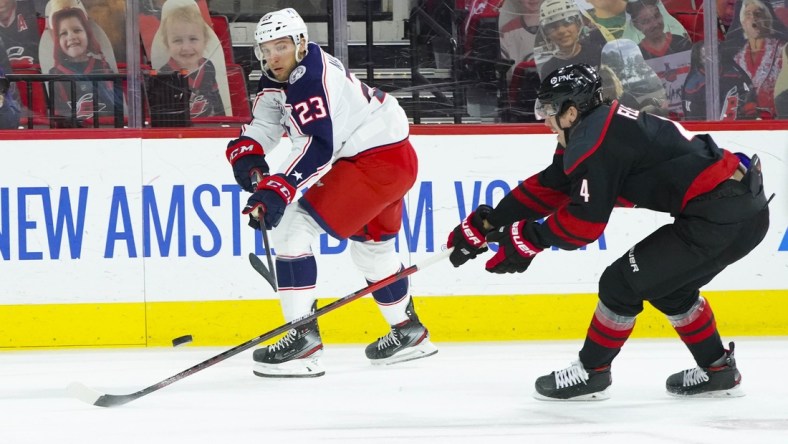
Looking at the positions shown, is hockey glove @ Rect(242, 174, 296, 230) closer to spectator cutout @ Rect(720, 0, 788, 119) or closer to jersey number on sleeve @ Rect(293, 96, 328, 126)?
jersey number on sleeve @ Rect(293, 96, 328, 126)

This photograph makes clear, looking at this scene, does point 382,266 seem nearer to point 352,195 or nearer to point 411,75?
point 352,195

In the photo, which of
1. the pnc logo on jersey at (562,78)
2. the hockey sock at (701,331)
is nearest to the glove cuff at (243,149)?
the pnc logo on jersey at (562,78)

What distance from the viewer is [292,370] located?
376cm

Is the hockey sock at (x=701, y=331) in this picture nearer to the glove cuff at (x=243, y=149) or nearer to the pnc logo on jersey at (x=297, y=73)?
the pnc logo on jersey at (x=297, y=73)

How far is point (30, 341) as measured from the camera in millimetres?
4582

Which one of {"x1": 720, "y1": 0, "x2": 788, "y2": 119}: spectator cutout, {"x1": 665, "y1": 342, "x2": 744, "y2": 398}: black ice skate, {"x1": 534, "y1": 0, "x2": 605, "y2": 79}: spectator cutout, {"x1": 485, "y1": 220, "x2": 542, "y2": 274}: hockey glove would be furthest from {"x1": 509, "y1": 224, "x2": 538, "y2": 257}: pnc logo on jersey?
{"x1": 720, "y1": 0, "x2": 788, "y2": 119}: spectator cutout

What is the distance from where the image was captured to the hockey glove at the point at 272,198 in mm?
3514

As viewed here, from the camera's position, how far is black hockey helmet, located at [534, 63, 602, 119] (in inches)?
121

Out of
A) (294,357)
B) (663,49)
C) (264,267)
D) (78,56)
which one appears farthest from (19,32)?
(663,49)

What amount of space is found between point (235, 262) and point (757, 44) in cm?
235

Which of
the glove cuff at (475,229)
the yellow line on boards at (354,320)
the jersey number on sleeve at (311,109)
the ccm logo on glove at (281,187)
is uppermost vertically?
the jersey number on sleeve at (311,109)

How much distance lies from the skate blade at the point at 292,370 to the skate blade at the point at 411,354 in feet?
1.08

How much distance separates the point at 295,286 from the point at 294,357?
236 millimetres

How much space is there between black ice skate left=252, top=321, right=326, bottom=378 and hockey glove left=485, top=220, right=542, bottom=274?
0.88m
